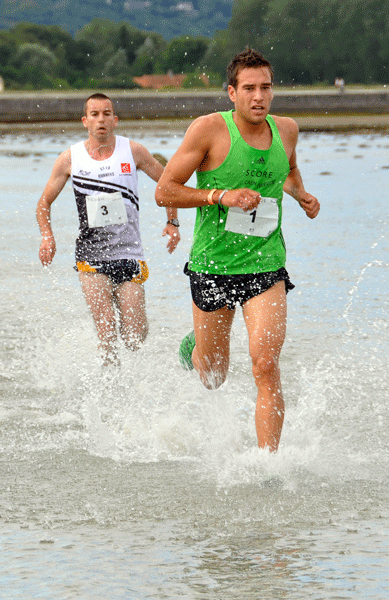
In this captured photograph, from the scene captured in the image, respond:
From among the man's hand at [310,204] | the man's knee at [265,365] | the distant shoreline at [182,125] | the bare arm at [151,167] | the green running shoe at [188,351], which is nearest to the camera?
the man's knee at [265,365]

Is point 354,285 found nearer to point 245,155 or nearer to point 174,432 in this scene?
point 174,432

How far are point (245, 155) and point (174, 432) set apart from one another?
5.01ft

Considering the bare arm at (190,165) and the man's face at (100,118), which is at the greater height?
the man's face at (100,118)

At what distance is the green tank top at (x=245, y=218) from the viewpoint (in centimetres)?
466

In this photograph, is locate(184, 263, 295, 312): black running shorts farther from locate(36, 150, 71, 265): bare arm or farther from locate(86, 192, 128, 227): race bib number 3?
locate(36, 150, 71, 265): bare arm

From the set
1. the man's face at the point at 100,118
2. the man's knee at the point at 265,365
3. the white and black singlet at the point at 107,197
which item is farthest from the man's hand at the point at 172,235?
the man's knee at the point at 265,365

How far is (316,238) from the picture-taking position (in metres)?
12.2

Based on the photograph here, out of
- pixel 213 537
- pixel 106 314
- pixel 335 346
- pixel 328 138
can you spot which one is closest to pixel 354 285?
pixel 335 346

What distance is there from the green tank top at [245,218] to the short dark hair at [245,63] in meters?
0.16

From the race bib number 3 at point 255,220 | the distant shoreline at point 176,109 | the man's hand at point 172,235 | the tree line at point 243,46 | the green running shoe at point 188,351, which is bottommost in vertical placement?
the green running shoe at point 188,351

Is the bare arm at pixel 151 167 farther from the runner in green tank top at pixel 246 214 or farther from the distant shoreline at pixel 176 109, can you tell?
the distant shoreline at pixel 176 109

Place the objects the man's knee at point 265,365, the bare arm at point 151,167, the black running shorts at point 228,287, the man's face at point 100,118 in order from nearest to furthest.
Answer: the man's knee at point 265,365, the black running shorts at point 228,287, the man's face at point 100,118, the bare arm at point 151,167

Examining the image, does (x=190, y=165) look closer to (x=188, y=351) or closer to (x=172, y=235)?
(x=188, y=351)

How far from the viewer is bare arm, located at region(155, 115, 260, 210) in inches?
182
